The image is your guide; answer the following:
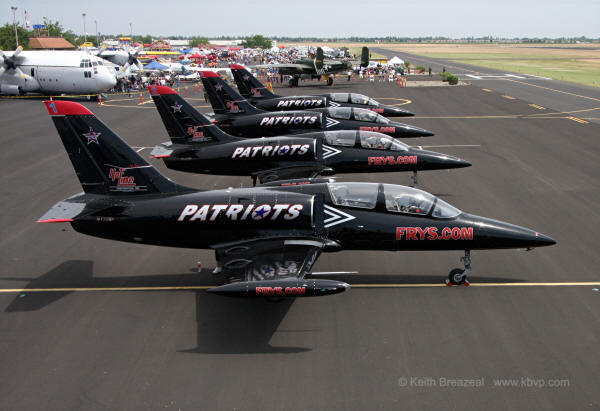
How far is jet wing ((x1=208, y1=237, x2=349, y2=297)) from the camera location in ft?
36.0

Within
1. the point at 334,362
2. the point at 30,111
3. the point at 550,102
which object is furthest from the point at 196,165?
the point at 550,102

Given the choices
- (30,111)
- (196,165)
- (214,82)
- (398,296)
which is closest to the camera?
(398,296)

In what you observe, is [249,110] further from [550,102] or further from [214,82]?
[550,102]

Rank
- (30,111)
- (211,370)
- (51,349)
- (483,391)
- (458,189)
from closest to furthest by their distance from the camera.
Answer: (483,391) → (211,370) → (51,349) → (458,189) → (30,111)

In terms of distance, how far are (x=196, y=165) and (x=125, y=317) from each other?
1023cm

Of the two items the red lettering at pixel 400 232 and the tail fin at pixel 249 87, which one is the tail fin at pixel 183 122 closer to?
the red lettering at pixel 400 232

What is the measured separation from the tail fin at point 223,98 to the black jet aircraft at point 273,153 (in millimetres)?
7329

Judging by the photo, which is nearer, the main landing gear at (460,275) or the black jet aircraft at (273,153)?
the main landing gear at (460,275)

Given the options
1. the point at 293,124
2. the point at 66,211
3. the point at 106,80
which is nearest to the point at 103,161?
A: the point at 66,211

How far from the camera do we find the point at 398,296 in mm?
13383

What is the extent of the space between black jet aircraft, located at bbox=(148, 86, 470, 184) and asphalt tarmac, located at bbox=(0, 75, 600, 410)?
3.40 m

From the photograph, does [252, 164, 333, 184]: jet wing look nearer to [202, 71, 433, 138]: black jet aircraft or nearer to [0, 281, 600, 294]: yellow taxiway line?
[202, 71, 433, 138]: black jet aircraft

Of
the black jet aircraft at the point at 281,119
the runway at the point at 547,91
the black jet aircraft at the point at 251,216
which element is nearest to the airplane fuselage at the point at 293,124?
the black jet aircraft at the point at 281,119

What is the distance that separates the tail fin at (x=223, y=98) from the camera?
28.8m
